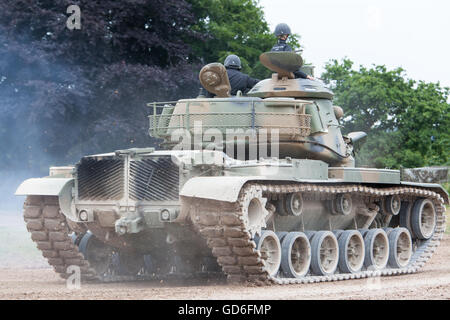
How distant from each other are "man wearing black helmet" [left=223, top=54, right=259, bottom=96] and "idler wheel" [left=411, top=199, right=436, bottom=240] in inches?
168

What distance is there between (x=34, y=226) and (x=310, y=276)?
4.47m

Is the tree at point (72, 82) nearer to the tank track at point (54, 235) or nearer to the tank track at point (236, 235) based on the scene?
the tank track at point (54, 235)

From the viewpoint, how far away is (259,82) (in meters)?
17.5

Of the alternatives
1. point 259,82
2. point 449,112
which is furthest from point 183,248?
point 449,112

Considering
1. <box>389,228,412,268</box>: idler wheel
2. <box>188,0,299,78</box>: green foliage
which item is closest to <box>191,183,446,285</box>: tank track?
<box>389,228,412,268</box>: idler wheel

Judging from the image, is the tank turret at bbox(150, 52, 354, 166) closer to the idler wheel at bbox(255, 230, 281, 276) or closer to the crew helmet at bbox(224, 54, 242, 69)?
the crew helmet at bbox(224, 54, 242, 69)

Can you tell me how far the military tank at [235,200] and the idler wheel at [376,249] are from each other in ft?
0.08

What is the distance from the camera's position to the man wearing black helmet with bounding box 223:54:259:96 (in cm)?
1716

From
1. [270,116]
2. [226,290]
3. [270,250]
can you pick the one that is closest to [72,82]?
[270,116]

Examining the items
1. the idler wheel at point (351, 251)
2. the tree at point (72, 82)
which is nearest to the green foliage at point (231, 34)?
the tree at point (72, 82)

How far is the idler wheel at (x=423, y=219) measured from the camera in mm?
18859

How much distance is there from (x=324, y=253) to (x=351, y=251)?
92 cm

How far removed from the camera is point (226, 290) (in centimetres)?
1316

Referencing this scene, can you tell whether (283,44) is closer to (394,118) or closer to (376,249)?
(376,249)
